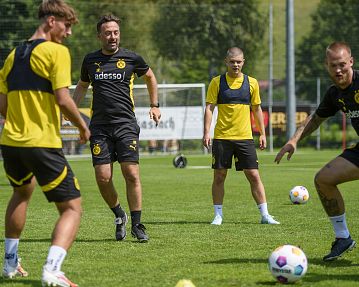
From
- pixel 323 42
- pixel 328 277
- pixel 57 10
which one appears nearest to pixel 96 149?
pixel 57 10

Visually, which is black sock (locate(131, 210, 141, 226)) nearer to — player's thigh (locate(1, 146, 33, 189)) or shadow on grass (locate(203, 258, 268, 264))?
shadow on grass (locate(203, 258, 268, 264))

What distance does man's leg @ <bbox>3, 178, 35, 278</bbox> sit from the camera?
6.80 meters

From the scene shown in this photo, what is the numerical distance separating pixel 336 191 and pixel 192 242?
1.94 metres

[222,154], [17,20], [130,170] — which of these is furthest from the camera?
[17,20]

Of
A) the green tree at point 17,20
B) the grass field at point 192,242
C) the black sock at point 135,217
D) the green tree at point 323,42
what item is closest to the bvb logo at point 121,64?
the black sock at point 135,217

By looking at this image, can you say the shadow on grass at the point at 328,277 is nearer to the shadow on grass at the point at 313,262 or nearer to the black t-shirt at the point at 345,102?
the shadow on grass at the point at 313,262

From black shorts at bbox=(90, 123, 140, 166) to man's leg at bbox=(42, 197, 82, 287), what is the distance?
2.80m

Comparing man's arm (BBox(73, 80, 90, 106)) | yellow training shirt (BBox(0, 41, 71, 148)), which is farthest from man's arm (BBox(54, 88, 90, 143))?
man's arm (BBox(73, 80, 90, 106))

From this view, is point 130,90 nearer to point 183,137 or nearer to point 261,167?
point 261,167

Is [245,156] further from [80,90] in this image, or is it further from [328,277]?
[328,277]

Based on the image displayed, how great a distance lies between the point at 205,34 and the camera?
43.4 metres

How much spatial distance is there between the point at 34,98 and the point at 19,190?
0.86 metres

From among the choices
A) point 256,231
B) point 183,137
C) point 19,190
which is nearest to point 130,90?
point 256,231

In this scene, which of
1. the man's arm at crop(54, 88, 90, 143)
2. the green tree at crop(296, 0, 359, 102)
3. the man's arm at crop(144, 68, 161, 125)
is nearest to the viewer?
the man's arm at crop(54, 88, 90, 143)
